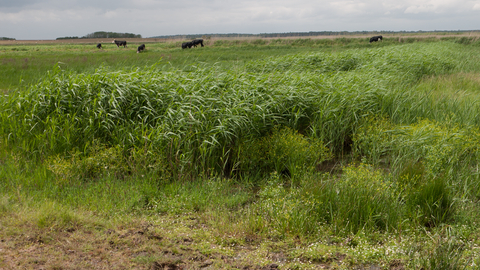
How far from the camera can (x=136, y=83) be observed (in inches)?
254

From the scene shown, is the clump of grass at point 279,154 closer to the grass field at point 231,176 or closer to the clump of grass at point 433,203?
the grass field at point 231,176

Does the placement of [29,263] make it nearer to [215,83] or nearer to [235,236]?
[235,236]

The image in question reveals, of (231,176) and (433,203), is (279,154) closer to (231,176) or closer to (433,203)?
(231,176)

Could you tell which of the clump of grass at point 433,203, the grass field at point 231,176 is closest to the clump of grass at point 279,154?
the grass field at point 231,176

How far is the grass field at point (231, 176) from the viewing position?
130 inches

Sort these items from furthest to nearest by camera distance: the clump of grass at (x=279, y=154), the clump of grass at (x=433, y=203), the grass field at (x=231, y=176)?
1. the clump of grass at (x=279, y=154)
2. the clump of grass at (x=433, y=203)
3. the grass field at (x=231, y=176)

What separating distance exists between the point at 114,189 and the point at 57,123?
1995mm

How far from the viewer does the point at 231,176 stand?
5582 millimetres

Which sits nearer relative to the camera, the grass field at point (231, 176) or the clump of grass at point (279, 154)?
the grass field at point (231, 176)

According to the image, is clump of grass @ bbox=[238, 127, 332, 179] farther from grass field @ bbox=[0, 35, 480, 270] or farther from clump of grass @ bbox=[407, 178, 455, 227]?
clump of grass @ bbox=[407, 178, 455, 227]

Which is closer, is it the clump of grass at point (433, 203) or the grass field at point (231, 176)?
the grass field at point (231, 176)

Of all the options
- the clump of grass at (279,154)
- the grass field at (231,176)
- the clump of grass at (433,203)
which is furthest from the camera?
the clump of grass at (279,154)

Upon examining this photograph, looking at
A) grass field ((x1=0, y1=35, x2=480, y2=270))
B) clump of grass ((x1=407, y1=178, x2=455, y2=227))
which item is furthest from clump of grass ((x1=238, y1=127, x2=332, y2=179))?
clump of grass ((x1=407, y1=178, x2=455, y2=227))

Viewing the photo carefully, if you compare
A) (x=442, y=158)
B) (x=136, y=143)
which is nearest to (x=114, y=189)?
(x=136, y=143)
